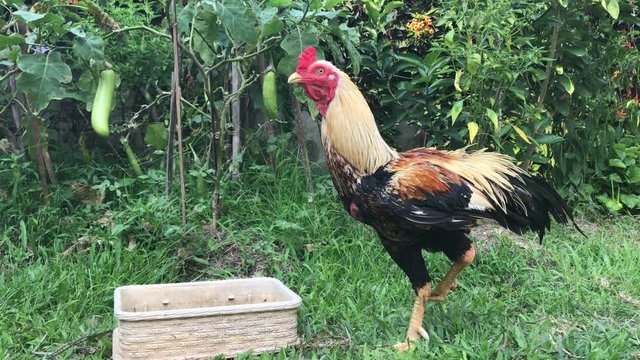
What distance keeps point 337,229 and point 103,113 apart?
151cm

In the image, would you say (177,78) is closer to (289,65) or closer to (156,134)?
(289,65)

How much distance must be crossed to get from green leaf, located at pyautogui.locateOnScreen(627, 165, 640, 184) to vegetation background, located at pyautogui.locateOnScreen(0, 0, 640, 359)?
0.06m

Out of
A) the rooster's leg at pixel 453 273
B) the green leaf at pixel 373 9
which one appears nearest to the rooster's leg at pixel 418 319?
the rooster's leg at pixel 453 273

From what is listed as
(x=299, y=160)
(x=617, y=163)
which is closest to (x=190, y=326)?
(x=299, y=160)

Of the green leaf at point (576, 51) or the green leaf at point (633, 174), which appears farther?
the green leaf at point (633, 174)

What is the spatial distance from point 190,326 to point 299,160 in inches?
75.2

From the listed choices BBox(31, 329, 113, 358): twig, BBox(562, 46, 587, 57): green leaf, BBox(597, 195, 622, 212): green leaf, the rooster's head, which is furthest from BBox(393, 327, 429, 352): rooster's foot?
BBox(597, 195, 622, 212): green leaf

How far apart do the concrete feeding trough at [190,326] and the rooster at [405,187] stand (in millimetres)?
515

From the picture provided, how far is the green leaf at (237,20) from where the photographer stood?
2.83m

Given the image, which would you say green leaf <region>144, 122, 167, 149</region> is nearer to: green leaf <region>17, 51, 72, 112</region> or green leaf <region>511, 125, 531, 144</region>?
green leaf <region>17, 51, 72, 112</region>

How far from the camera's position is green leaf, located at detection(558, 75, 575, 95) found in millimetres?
4172

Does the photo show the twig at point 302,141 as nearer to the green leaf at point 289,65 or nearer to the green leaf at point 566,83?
the green leaf at point 289,65

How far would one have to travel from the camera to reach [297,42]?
3.15 metres

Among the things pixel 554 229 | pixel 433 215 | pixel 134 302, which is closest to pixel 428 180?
pixel 433 215
